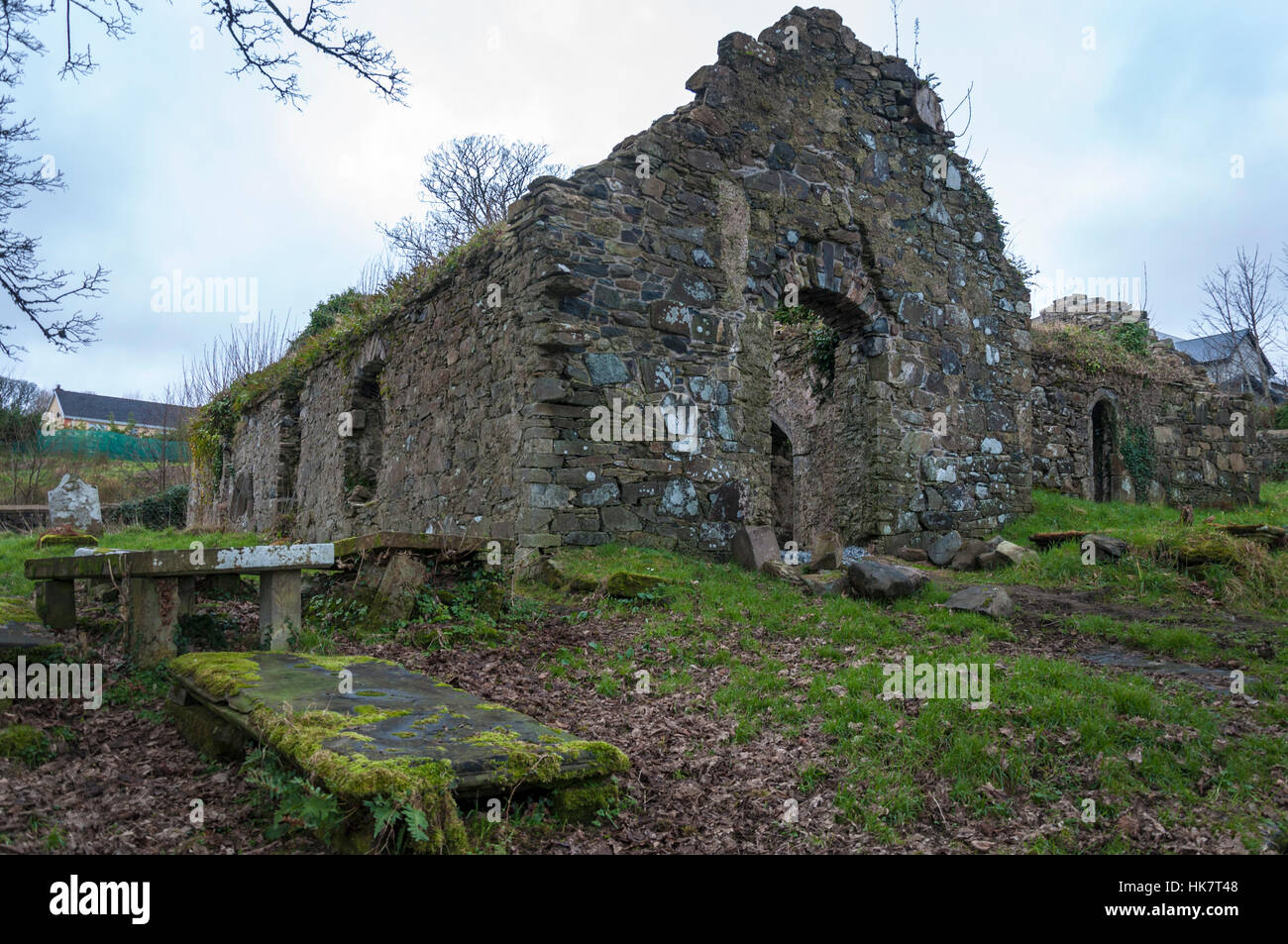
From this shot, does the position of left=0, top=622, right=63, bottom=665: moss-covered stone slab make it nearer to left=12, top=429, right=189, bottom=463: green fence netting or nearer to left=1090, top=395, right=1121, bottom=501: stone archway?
left=1090, top=395, right=1121, bottom=501: stone archway

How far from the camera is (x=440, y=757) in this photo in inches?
118

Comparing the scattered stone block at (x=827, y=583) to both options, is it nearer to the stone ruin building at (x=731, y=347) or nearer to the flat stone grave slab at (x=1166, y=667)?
the stone ruin building at (x=731, y=347)

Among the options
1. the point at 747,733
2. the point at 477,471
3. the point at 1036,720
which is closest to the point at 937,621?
the point at 1036,720

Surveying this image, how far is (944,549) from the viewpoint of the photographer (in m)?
9.76

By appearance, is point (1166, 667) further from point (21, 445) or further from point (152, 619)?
point (21, 445)

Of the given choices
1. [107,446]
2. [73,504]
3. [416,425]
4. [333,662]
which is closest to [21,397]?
[107,446]

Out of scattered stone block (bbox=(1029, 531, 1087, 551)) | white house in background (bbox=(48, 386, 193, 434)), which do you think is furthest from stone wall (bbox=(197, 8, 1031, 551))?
white house in background (bbox=(48, 386, 193, 434))

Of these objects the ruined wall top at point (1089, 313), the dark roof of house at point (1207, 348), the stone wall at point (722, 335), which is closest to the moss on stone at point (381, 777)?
the stone wall at point (722, 335)

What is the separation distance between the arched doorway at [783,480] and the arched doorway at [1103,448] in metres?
5.34

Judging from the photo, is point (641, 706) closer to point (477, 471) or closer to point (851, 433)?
point (477, 471)

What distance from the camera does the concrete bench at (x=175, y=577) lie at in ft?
15.8

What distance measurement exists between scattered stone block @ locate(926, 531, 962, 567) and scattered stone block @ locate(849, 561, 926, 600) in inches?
90.0

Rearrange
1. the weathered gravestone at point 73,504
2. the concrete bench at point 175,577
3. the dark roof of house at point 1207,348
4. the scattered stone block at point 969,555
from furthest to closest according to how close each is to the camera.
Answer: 1. the dark roof of house at point 1207,348
2. the weathered gravestone at point 73,504
3. the scattered stone block at point 969,555
4. the concrete bench at point 175,577

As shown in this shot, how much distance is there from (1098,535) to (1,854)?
8.76m
